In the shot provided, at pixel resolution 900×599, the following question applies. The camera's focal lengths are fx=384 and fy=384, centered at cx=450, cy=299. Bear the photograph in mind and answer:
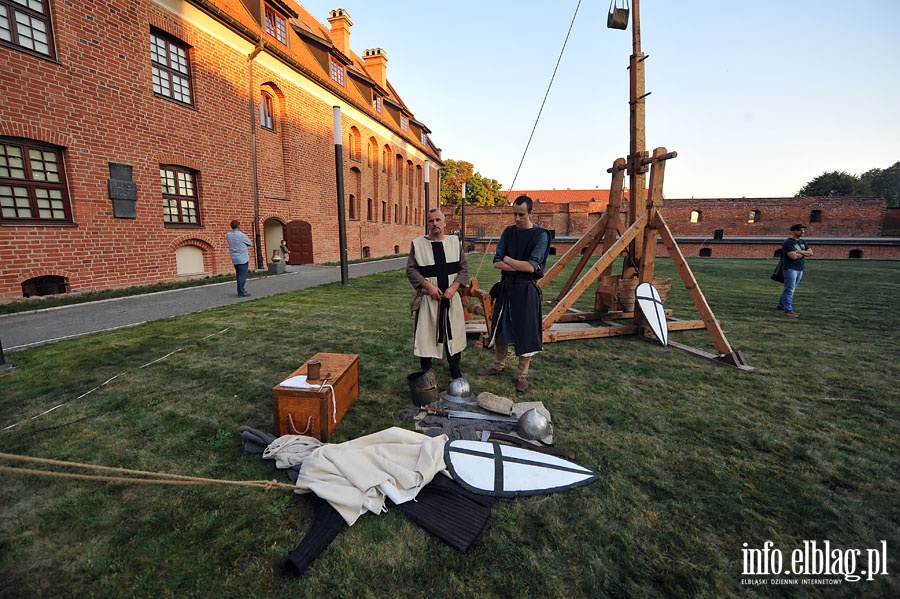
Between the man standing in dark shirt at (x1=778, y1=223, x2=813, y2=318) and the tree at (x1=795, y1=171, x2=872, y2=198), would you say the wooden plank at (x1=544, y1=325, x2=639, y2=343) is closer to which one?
the man standing in dark shirt at (x1=778, y1=223, x2=813, y2=318)

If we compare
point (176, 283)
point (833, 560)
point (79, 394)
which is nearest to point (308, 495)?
point (833, 560)

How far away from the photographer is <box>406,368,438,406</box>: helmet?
367cm

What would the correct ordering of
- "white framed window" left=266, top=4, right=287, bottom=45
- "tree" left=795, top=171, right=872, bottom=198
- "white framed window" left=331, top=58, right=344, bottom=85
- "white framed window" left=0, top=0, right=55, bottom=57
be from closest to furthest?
1. "white framed window" left=0, top=0, right=55, bottom=57
2. "white framed window" left=266, top=4, right=287, bottom=45
3. "white framed window" left=331, top=58, right=344, bottom=85
4. "tree" left=795, top=171, right=872, bottom=198

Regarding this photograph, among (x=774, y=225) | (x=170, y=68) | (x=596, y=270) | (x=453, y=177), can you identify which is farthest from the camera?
(x=453, y=177)

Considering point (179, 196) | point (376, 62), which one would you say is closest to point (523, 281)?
point (179, 196)

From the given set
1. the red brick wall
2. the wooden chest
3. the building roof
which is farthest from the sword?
the red brick wall

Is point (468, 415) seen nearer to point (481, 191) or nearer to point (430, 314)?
point (430, 314)

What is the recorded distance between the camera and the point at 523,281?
4.09 metres

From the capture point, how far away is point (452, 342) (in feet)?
13.4

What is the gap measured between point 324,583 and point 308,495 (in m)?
0.69

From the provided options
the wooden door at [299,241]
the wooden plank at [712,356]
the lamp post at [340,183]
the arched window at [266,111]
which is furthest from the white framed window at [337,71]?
the wooden plank at [712,356]

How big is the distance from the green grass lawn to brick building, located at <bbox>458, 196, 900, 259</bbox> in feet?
86.3

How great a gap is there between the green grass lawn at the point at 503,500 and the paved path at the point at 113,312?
0.96 metres

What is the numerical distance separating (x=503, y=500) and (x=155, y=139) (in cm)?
1310
